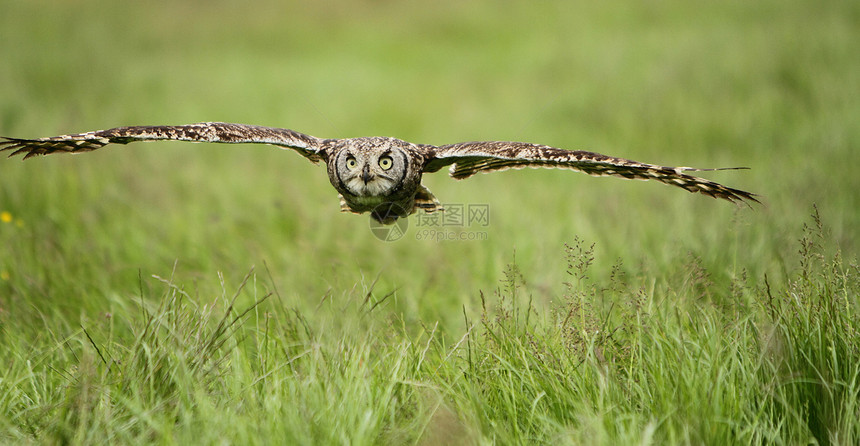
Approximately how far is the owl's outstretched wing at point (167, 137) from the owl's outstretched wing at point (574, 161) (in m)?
0.97

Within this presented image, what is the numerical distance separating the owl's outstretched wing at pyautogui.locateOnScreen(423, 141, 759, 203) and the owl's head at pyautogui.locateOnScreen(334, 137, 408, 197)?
26cm

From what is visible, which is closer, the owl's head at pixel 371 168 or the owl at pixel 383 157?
the owl at pixel 383 157

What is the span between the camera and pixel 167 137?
371 centimetres

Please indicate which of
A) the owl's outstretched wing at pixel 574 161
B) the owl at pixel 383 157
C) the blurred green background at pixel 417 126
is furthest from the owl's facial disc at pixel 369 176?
the blurred green background at pixel 417 126

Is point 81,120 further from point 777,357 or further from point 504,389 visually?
point 777,357

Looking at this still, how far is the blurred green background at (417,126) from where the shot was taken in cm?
573

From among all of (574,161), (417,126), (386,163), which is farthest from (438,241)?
(417,126)

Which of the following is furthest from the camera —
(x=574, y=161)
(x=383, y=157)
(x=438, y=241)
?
(x=438, y=241)

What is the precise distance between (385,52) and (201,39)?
5.63 metres

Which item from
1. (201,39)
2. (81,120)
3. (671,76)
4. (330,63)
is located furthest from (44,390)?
(201,39)

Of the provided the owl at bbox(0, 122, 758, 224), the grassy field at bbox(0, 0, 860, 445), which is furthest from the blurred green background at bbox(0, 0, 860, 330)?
the owl at bbox(0, 122, 758, 224)

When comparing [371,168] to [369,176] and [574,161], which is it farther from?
[574,161]

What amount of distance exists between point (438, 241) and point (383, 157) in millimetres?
3185

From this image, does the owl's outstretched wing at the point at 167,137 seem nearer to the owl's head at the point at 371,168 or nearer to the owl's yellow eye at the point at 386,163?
the owl's head at the point at 371,168
